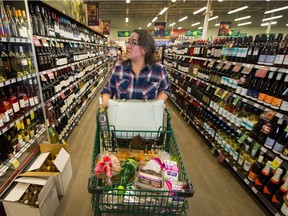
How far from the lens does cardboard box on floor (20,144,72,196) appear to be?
192 cm

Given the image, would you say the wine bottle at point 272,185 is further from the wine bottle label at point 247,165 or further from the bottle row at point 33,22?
the bottle row at point 33,22

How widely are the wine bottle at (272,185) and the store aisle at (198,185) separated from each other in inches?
10.6

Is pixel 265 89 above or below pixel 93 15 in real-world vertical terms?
below

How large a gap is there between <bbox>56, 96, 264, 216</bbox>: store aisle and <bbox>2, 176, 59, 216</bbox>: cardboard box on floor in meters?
0.25

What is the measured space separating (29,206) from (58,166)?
18.5 inches

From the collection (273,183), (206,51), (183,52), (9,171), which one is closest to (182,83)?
(183,52)

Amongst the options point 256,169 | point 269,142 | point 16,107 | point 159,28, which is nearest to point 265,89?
point 269,142

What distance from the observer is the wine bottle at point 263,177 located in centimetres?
208

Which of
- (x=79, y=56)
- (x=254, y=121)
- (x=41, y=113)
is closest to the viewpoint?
(x=254, y=121)

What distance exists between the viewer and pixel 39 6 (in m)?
2.61

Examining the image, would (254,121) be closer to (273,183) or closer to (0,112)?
(273,183)

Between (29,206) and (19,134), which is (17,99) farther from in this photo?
(29,206)

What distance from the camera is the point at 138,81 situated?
65.9 inches

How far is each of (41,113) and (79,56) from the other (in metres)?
2.29
